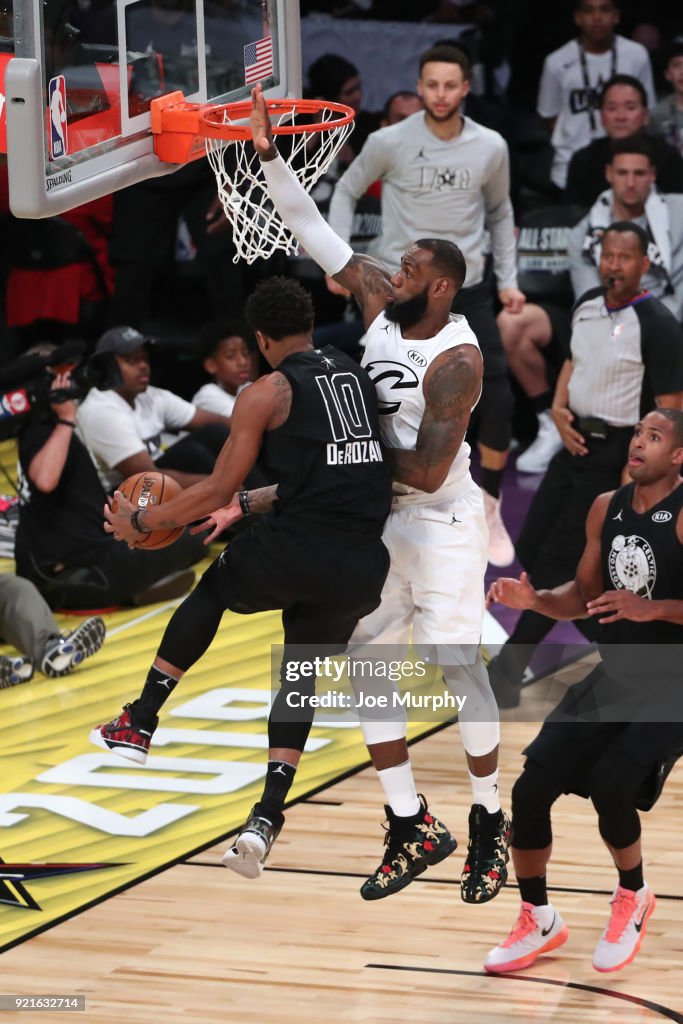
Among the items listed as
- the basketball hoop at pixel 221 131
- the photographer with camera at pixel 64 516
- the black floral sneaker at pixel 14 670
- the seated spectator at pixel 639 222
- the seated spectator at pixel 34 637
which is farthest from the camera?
the seated spectator at pixel 639 222

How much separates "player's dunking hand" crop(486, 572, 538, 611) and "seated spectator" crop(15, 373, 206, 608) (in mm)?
3675

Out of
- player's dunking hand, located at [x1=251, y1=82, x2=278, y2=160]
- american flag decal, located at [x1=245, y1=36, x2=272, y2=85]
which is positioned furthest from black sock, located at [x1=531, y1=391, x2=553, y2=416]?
player's dunking hand, located at [x1=251, y1=82, x2=278, y2=160]

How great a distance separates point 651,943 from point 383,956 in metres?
0.92

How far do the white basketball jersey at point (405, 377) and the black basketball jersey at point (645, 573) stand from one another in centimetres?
56

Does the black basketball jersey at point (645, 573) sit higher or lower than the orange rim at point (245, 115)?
lower

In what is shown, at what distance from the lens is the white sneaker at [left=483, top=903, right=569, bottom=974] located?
5902 millimetres

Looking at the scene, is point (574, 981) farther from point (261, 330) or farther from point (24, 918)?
point (261, 330)

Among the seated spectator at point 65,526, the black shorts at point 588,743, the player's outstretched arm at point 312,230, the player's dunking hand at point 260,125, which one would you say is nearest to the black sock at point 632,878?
the black shorts at point 588,743

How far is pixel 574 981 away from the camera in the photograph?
231 inches

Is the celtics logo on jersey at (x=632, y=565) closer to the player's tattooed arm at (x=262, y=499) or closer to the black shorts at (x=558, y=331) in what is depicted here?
the player's tattooed arm at (x=262, y=499)

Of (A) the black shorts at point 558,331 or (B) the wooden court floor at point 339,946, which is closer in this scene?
(B) the wooden court floor at point 339,946

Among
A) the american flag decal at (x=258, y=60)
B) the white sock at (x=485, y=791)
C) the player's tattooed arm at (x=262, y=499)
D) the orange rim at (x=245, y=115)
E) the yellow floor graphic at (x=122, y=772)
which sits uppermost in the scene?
the american flag decal at (x=258, y=60)

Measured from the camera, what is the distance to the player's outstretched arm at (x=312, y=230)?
5.52m

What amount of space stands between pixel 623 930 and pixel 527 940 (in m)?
0.32
